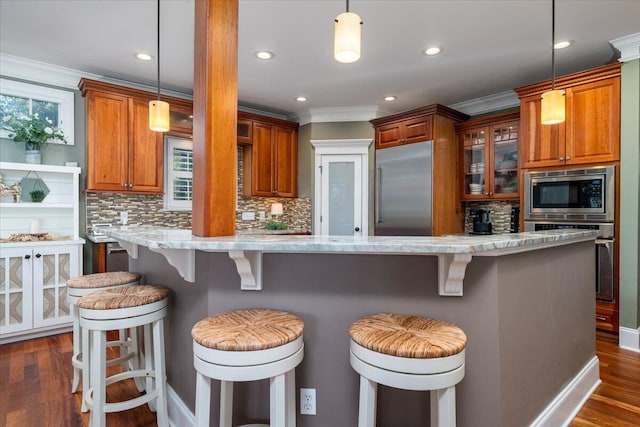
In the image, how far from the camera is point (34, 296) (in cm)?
316

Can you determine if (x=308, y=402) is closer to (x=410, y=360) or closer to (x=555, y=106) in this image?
(x=410, y=360)

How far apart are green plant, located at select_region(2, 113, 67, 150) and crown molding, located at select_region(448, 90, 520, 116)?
15.5ft

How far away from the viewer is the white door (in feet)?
16.9

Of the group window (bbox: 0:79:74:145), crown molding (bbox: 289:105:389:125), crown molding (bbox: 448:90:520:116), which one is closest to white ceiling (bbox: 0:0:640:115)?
crown molding (bbox: 448:90:520:116)

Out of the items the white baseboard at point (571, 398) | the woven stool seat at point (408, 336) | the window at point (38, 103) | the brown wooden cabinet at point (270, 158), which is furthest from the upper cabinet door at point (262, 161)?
the white baseboard at point (571, 398)

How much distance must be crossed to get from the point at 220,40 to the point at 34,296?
2935 millimetres

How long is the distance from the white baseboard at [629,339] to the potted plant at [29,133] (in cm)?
540

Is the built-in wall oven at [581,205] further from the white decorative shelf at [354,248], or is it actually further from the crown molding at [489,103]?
the white decorative shelf at [354,248]

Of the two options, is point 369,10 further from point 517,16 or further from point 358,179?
point 358,179

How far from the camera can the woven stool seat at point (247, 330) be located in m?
1.21

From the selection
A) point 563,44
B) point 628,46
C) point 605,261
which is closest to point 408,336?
point 605,261

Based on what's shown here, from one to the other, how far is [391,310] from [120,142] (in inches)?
136

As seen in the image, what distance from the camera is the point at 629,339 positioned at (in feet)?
9.75

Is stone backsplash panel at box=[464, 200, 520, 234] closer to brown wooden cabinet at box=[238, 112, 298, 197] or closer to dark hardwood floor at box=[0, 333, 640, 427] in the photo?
dark hardwood floor at box=[0, 333, 640, 427]
